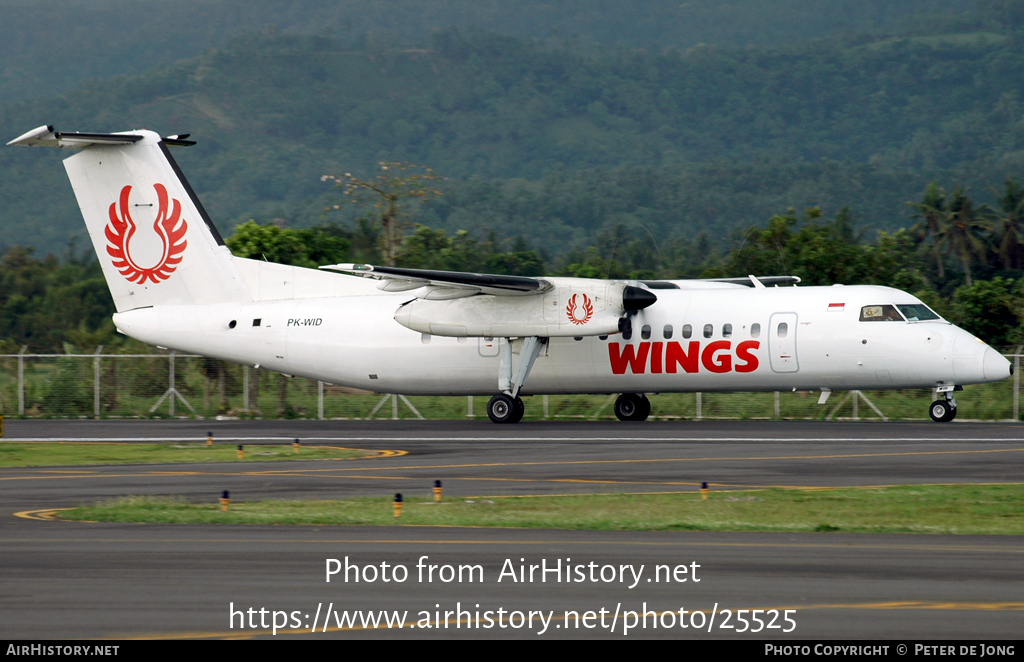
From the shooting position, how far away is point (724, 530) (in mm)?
12680

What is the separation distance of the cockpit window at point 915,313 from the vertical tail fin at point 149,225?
15.1 metres

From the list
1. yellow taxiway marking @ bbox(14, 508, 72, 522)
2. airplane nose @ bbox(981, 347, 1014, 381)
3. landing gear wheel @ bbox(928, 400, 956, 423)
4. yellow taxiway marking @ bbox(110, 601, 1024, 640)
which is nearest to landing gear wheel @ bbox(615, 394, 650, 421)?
landing gear wheel @ bbox(928, 400, 956, 423)

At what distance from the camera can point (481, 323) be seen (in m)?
26.7

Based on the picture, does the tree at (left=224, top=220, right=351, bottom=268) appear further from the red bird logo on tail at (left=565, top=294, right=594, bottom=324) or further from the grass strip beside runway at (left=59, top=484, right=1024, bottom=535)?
the grass strip beside runway at (left=59, top=484, right=1024, bottom=535)

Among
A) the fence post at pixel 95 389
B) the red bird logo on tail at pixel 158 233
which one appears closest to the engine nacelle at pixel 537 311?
the red bird logo on tail at pixel 158 233

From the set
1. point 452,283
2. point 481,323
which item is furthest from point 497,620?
point 481,323

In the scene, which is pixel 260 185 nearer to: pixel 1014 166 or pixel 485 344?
pixel 1014 166

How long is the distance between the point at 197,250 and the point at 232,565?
1942 centimetres

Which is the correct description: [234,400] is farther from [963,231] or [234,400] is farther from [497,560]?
[963,231]

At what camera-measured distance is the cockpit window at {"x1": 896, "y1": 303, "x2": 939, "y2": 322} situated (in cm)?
2491

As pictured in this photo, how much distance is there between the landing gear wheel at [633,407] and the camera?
28703 mm

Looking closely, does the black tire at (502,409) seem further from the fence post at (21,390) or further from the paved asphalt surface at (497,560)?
the fence post at (21,390)

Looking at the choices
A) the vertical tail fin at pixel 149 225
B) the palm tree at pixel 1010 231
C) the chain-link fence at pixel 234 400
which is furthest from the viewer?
the palm tree at pixel 1010 231
